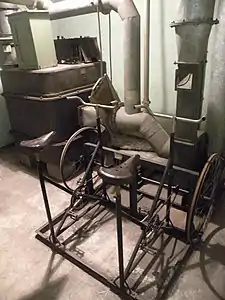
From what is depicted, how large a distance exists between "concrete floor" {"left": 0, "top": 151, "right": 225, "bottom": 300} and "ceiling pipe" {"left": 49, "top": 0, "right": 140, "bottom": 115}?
108 cm

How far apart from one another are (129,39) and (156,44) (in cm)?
72

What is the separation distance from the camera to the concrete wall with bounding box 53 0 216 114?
8.32 feet

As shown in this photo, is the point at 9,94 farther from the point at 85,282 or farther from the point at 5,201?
the point at 85,282

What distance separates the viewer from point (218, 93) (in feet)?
6.52

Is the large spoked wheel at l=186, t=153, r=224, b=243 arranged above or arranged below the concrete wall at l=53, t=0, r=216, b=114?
below

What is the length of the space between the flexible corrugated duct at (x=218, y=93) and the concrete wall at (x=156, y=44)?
0.70 meters

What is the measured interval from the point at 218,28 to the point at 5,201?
2.33 metres

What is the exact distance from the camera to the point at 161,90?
282 centimetres

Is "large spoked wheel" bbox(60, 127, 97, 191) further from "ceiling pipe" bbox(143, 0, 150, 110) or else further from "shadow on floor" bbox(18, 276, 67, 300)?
"shadow on floor" bbox(18, 276, 67, 300)

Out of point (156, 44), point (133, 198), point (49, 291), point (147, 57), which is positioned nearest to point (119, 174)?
point (133, 198)

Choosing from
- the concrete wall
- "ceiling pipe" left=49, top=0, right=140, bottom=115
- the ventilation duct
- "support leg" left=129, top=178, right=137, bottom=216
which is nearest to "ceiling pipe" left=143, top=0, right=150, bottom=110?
the concrete wall

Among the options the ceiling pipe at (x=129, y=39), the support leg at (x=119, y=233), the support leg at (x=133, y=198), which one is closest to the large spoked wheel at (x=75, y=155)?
the ceiling pipe at (x=129, y=39)

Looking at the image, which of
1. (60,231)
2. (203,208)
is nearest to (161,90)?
(203,208)

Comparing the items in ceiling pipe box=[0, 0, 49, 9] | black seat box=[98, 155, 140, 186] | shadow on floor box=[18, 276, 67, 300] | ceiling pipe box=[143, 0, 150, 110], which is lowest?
shadow on floor box=[18, 276, 67, 300]
